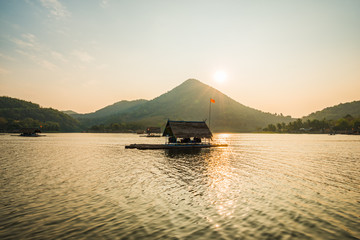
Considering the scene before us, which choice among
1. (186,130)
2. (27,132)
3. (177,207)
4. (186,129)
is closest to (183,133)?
(186,130)

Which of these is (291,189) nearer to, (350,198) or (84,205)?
(350,198)

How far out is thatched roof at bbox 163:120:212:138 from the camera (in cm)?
5272

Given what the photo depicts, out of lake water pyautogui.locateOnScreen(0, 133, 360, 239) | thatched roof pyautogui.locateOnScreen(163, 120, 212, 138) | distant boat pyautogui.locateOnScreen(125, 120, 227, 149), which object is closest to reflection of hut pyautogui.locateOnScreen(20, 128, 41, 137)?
distant boat pyautogui.locateOnScreen(125, 120, 227, 149)

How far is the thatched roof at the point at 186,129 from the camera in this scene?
52.7m

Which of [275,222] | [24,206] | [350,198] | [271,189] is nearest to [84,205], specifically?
[24,206]

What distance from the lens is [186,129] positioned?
54.2m

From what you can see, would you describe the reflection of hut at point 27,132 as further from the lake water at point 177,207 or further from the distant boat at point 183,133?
the lake water at point 177,207

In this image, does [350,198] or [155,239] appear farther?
[350,198]

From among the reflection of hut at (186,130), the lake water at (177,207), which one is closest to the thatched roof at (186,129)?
the reflection of hut at (186,130)

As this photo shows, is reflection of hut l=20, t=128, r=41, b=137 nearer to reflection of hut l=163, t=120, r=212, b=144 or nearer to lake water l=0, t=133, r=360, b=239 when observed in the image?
reflection of hut l=163, t=120, r=212, b=144

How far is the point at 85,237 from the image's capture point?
9.23 metres

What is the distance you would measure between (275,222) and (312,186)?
394 inches

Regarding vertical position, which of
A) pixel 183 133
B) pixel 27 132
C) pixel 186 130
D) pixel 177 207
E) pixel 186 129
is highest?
pixel 27 132

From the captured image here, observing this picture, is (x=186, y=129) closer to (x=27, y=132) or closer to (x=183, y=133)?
(x=183, y=133)
